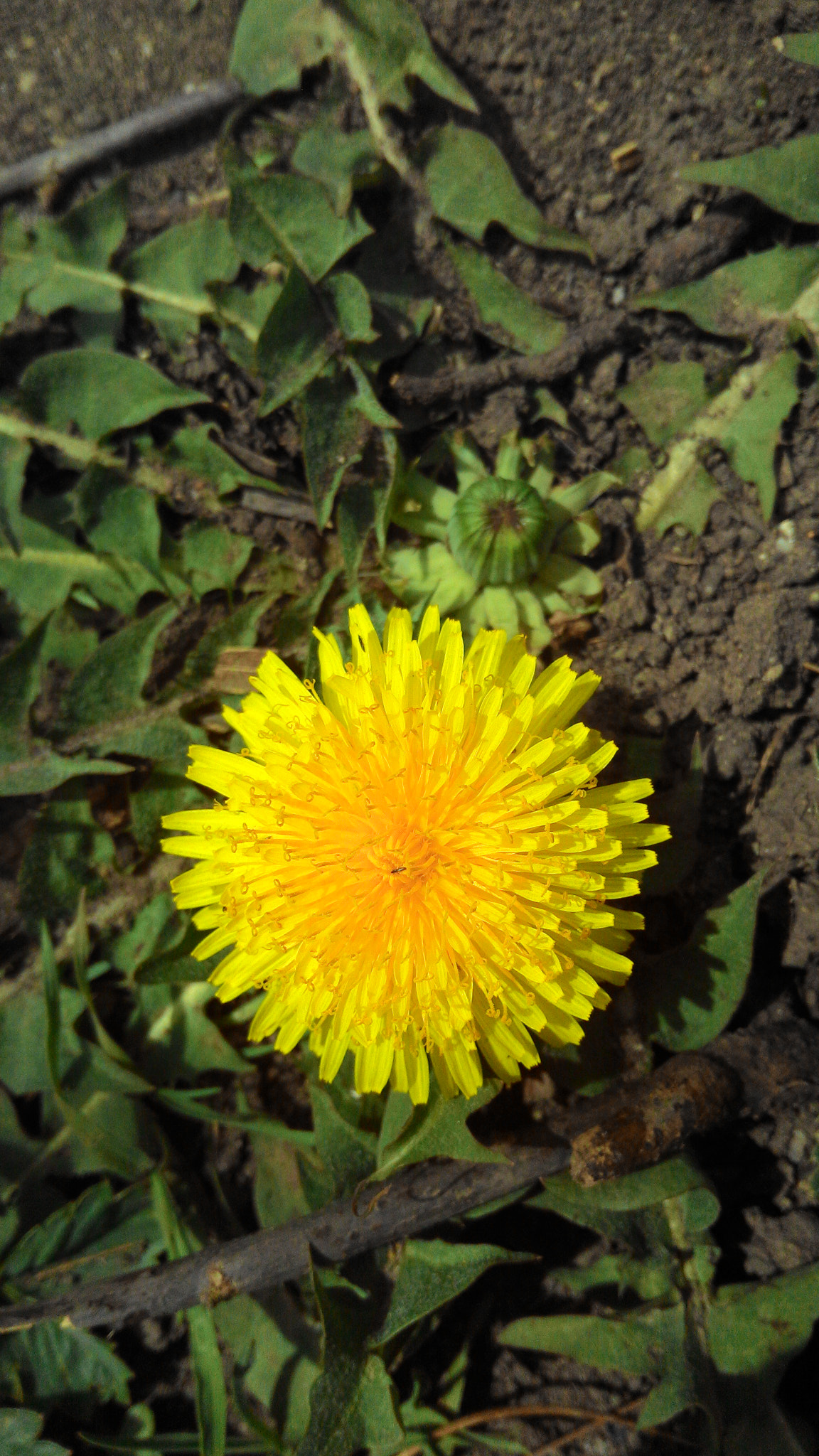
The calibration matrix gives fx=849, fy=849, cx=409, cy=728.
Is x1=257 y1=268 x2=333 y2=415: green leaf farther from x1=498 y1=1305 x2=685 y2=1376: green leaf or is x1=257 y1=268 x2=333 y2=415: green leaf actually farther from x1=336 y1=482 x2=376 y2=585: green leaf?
x1=498 y1=1305 x2=685 y2=1376: green leaf

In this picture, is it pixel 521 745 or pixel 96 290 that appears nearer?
pixel 521 745

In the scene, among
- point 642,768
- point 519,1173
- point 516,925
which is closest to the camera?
point 516,925

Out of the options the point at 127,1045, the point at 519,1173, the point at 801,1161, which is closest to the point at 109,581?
the point at 127,1045

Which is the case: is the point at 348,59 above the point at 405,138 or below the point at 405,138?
above

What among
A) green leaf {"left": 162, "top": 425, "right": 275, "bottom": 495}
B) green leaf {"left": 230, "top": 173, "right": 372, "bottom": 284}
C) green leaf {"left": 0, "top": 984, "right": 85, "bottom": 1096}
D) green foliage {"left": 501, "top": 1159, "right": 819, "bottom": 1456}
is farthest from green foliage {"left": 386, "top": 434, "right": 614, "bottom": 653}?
green leaf {"left": 0, "top": 984, "right": 85, "bottom": 1096}

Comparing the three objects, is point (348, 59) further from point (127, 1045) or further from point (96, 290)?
point (127, 1045)

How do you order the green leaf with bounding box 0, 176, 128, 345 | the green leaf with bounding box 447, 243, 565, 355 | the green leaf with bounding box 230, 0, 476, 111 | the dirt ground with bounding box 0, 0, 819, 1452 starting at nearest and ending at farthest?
1. the dirt ground with bounding box 0, 0, 819, 1452
2. the green leaf with bounding box 230, 0, 476, 111
3. the green leaf with bounding box 447, 243, 565, 355
4. the green leaf with bounding box 0, 176, 128, 345

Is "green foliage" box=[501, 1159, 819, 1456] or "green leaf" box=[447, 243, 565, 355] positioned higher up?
"green leaf" box=[447, 243, 565, 355]
